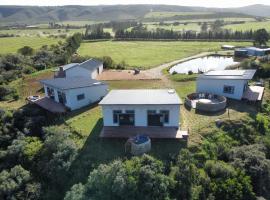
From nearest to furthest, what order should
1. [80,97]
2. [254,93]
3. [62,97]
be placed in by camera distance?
[80,97]
[62,97]
[254,93]

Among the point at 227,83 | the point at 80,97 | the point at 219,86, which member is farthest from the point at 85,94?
the point at 227,83

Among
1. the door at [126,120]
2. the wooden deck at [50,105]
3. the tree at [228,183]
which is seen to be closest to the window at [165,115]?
the door at [126,120]

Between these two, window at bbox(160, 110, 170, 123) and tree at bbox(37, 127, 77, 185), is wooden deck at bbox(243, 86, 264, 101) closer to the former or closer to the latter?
window at bbox(160, 110, 170, 123)

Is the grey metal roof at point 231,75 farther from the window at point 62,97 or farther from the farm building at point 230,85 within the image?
the window at point 62,97

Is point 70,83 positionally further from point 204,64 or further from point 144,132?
point 204,64

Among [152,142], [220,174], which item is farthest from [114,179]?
[220,174]
